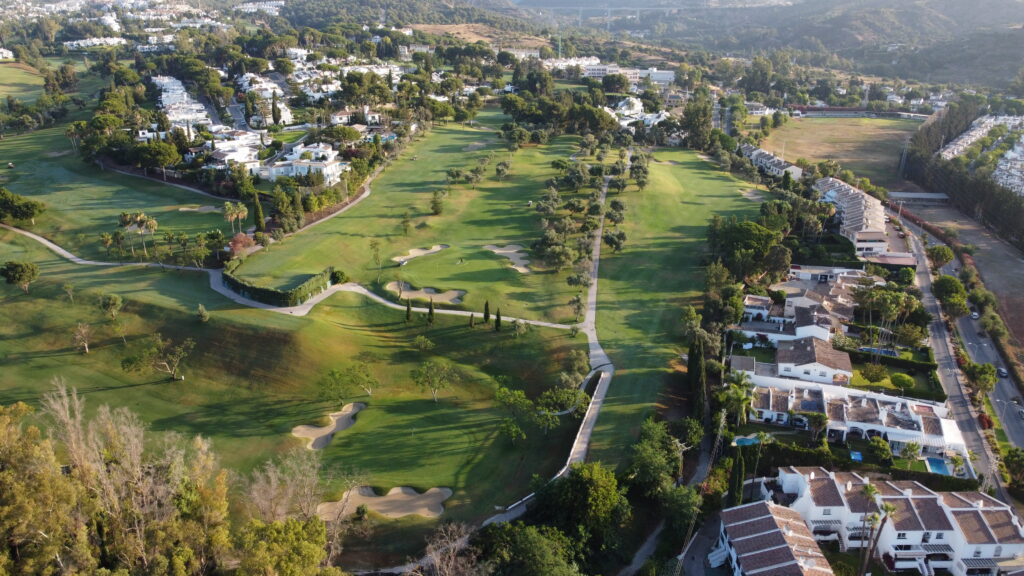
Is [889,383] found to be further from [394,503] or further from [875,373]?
[394,503]

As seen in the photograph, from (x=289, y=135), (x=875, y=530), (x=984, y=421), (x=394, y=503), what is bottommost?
(x=394, y=503)

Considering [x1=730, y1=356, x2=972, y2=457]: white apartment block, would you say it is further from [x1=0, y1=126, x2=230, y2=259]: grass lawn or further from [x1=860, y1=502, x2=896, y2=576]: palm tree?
[x1=0, y1=126, x2=230, y2=259]: grass lawn

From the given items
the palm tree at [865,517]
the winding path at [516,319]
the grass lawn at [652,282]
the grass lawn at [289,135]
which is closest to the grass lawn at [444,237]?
the winding path at [516,319]

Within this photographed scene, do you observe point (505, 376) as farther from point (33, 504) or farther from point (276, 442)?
point (33, 504)

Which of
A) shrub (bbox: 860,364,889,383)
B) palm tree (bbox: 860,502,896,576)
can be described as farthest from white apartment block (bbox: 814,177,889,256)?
palm tree (bbox: 860,502,896,576)

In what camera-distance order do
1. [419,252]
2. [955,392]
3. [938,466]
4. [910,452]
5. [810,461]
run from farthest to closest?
[419,252], [955,392], [938,466], [910,452], [810,461]

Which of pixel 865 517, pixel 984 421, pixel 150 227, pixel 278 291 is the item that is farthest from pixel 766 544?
pixel 150 227
